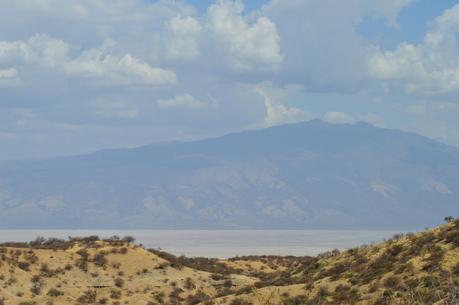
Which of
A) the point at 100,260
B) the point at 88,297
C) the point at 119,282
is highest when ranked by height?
the point at 100,260

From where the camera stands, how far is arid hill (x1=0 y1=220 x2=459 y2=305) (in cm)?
3716

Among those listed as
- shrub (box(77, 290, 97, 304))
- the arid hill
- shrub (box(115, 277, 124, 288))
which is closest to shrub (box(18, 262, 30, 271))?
the arid hill

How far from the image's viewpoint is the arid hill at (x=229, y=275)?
37156mm

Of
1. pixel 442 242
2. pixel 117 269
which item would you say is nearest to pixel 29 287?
pixel 117 269

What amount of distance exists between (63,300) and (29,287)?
782 centimetres

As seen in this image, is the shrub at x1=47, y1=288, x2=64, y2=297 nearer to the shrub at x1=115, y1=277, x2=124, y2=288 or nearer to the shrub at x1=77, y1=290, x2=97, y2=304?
the shrub at x1=77, y1=290, x2=97, y2=304

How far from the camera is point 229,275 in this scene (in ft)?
243

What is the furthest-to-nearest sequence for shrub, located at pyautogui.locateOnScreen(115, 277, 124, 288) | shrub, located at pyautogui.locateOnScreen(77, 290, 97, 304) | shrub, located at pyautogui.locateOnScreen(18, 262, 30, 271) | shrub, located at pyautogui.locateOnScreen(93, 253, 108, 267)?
shrub, located at pyautogui.locateOnScreen(93, 253, 108, 267) < shrub, located at pyautogui.locateOnScreen(115, 277, 124, 288) < shrub, located at pyautogui.locateOnScreen(18, 262, 30, 271) < shrub, located at pyautogui.locateOnScreen(77, 290, 97, 304)

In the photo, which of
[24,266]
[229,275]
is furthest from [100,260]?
[229,275]

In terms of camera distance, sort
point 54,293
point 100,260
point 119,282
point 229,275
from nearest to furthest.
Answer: point 54,293 < point 119,282 < point 100,260 < point 229,275

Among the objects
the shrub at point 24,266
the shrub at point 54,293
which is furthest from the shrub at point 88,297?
the shrub at point 24,266

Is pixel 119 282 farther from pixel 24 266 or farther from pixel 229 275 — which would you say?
pixel 229 275

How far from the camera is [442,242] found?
1626 inches

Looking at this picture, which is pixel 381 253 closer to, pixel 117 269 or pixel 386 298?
pixel 386 298
